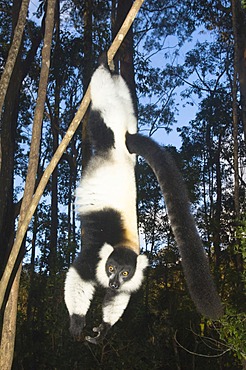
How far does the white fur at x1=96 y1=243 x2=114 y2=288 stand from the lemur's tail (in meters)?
0.35

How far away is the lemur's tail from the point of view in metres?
1.22

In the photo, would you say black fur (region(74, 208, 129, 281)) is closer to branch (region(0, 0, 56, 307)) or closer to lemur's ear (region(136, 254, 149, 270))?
lemur's ear (region(136, 254, 149, 270))

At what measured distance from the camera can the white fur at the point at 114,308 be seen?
1991 millimetres

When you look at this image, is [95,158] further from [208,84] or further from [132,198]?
[208,84]

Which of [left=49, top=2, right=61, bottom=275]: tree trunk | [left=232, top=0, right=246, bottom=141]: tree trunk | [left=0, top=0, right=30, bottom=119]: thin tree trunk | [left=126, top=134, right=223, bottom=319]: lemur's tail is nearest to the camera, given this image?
[left=126, top=134, right=223, bottom=319]: lemur's tail

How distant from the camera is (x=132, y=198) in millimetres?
1933

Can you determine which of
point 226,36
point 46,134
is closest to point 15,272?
point 226,36

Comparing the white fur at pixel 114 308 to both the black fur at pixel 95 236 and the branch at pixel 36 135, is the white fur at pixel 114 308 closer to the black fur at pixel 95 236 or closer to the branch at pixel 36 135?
the black fur at pixel 95 236

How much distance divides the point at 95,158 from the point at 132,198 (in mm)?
223

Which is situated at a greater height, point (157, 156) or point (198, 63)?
point (198, 63)

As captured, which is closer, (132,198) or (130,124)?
(132,198)

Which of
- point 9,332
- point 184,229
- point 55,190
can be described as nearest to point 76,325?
point 184,229

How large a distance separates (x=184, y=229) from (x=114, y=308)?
0.73m

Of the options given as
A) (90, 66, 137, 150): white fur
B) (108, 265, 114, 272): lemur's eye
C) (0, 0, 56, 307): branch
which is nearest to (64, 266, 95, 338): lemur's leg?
(108, 265, 114, 272): lemur's eye
